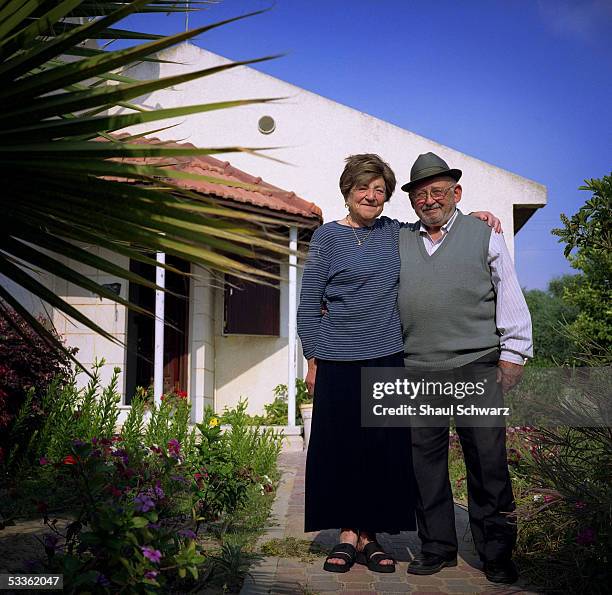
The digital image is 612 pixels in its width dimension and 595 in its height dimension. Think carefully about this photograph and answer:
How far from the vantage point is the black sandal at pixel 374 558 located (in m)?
3.30

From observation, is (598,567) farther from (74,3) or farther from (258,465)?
(258,465)

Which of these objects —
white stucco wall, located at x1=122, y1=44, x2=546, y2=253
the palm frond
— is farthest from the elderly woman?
white stucco wall, located at x1=122, y1=44, x2=546, y2=253

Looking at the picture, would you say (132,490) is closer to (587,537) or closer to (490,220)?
(587,537)

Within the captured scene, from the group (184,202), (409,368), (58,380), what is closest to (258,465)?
(58,380)

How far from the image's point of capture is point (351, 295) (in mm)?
3383

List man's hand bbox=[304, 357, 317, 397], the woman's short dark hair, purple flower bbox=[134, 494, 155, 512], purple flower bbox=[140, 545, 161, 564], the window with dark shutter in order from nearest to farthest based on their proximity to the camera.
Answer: purple flower bbox=[140, 545, 161, 564] → purple flower bbox=[134, 494, 155, 512] → the woman's short dark hair → man's hand bbox=[304, 357, 317, 397] → the window with dark shutter

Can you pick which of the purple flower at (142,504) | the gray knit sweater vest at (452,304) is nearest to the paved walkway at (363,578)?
the purple flower at (142,504)

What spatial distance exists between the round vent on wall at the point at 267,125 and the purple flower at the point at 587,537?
366 inches

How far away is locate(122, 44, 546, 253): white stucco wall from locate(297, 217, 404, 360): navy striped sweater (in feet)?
24.0

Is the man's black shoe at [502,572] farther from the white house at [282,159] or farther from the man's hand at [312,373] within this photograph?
the white house at [282,159]

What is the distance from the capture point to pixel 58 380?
541cm

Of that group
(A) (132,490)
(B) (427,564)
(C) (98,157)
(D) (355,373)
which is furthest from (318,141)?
(C) (98,157)

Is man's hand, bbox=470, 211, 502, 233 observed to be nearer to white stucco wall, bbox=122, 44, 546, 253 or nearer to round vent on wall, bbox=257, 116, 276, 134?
white stucco wall, bbox=122, 44, 546, 253

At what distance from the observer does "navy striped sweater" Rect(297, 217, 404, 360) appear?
3.35m
